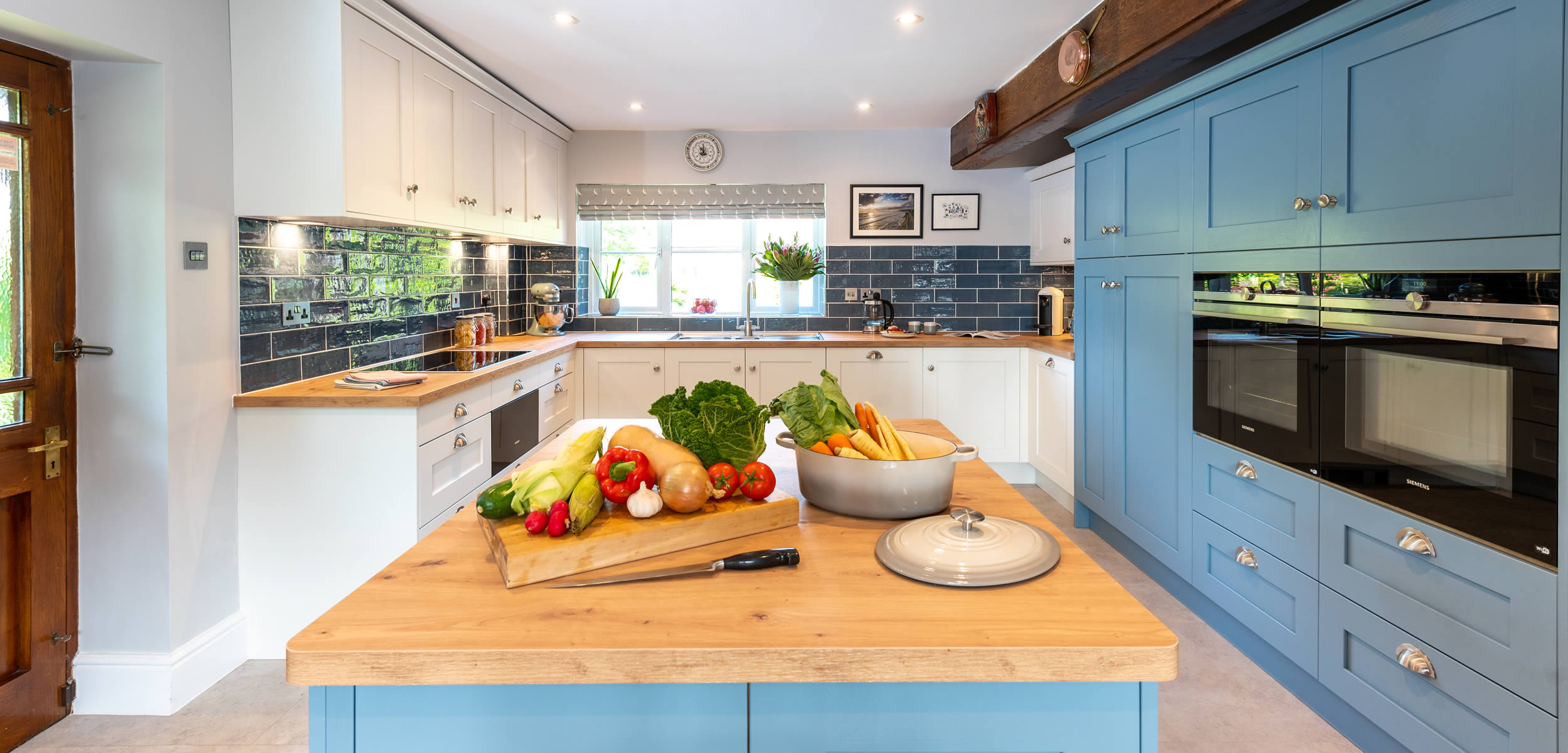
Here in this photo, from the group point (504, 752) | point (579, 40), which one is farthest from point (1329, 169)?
point (579, 40)

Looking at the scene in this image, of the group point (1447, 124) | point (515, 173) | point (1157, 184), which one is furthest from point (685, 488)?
point (515, 173)

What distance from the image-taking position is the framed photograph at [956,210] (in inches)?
209

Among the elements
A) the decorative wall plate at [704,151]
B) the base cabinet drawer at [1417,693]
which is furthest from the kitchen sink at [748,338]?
the base cabinet drawer at [1417,693]

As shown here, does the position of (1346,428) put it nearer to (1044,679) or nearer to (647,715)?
(1044,679)

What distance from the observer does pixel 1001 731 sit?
938 millimetres

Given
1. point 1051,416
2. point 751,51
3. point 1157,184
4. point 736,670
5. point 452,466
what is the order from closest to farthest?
point 736,670
point 452,466
point 1157,184
point 751,51
point 1051,416

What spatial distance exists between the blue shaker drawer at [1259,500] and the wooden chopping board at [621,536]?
5.70 ft

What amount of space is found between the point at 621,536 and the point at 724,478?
21 cm

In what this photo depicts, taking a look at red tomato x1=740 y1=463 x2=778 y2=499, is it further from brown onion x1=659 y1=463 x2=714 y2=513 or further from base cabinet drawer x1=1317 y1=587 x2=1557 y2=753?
base cabinet drawer x1=1317 y1=587 x2=1557 y2=753

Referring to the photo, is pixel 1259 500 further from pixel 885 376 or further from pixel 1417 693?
pixel 885 376

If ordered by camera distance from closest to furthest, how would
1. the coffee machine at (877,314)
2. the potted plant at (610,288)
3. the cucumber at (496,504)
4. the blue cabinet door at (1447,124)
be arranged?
the cucumber at (496,504) < the blue cabinet door at (1447,124) < the coffee machine at (877,314) < the potted plant at (610,288)

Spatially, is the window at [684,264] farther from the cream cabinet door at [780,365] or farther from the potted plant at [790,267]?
the cream cabinet door at [780,365]

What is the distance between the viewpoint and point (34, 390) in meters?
2.11

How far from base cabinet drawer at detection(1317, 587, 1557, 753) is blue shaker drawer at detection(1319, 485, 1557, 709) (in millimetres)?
31
